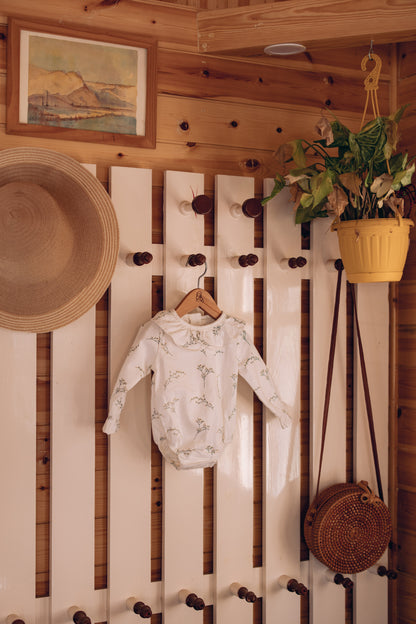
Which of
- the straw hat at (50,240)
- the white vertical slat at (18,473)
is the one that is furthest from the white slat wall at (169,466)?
the straw hat at (50,240)

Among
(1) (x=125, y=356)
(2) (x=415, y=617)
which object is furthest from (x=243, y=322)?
(2) (x=415, y=617)

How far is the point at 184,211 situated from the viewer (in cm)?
225

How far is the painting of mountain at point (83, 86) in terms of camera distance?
2096mm

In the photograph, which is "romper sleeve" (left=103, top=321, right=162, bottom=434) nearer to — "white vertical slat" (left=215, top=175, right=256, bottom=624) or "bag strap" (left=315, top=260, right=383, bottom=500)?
"white vertical slat" (left=215, top=175, right=256, bottom=624)

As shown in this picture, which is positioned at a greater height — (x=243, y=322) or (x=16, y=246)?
(x=16, y=246)

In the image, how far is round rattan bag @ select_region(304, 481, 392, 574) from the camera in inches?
91.2

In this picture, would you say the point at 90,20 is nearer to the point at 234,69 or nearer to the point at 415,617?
the point at 234,69

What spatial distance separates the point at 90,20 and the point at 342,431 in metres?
1.64

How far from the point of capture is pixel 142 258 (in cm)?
211

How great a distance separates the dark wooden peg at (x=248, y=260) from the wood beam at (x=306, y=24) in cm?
70

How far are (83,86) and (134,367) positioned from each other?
0.89 m

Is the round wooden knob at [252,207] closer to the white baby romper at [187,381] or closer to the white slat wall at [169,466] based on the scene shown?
the white slat wall at [169,466]

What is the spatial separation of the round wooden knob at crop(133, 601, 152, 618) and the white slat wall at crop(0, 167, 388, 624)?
0.07 m

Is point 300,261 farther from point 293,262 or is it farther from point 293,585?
point 293,585
